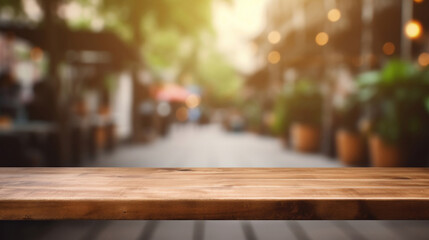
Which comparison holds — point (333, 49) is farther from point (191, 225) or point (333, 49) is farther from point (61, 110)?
point (191, 225)

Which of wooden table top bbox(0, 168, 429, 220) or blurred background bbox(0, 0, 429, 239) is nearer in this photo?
wooden table top bbox(0, 168, 429, 220)

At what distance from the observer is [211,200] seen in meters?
1.11

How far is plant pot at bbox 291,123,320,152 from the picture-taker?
28.4 feet

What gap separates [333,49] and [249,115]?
6.64 m

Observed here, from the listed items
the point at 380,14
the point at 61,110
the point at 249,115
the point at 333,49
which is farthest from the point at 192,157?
the point at 249,115

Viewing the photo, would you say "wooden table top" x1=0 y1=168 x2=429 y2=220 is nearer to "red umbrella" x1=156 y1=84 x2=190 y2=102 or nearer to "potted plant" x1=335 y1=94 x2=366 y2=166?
"potted plant" x1=335 y1=94 x2=366 y2=166

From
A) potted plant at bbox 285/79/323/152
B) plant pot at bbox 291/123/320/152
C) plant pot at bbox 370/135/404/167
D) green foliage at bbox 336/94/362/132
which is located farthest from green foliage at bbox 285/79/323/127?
plant pot at bbox 370/135/404/167

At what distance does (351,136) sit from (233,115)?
12.4 metres

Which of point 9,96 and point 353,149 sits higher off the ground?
point 9,96

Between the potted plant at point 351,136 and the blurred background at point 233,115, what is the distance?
0.02 meters

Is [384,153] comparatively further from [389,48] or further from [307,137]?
[389,48]

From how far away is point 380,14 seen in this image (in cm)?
864

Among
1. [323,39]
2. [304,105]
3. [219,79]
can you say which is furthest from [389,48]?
[219,79]

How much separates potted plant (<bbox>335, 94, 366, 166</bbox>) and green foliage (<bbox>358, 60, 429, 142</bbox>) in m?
1.17
